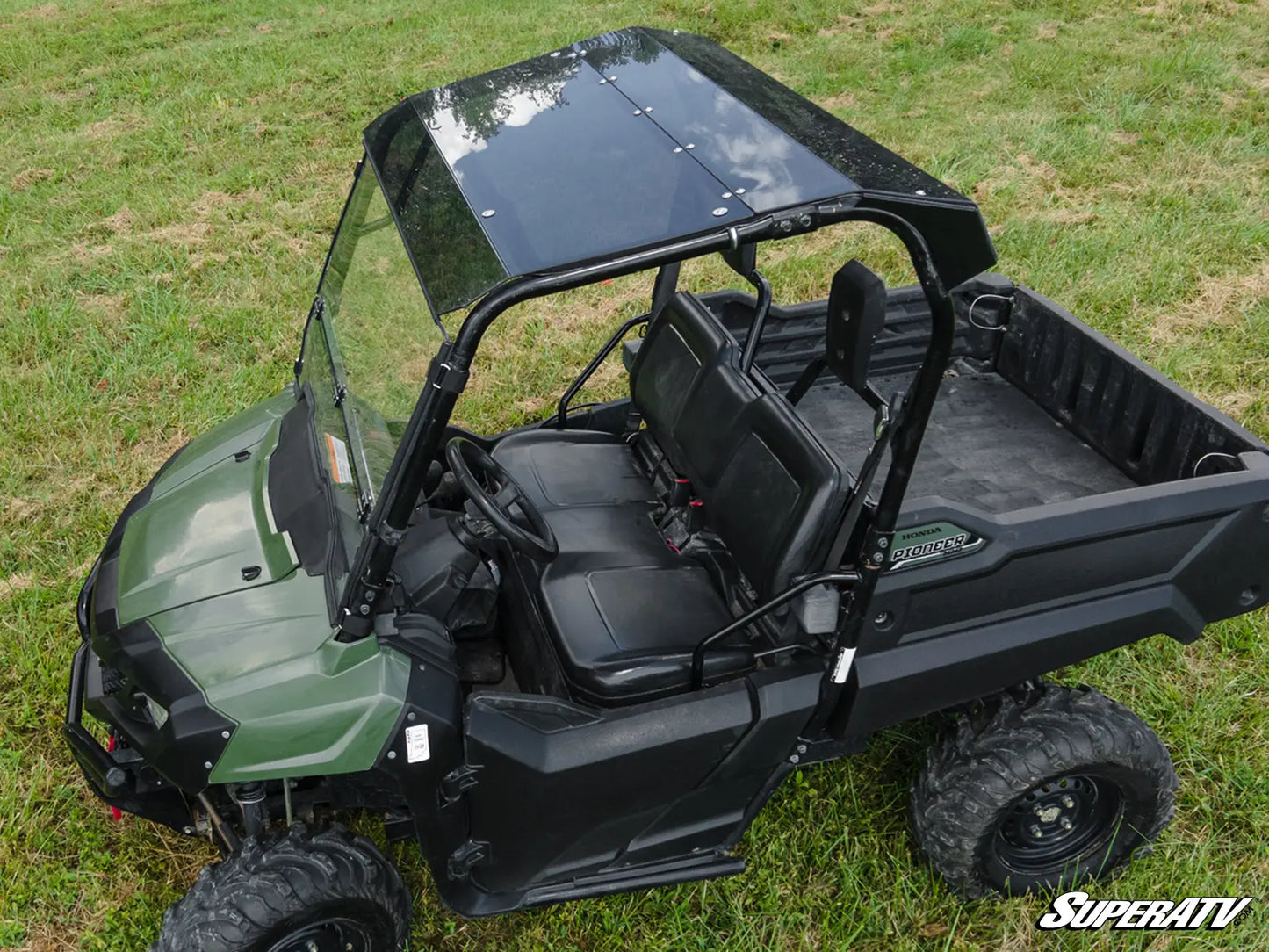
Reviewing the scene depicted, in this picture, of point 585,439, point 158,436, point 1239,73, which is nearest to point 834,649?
point 585,439

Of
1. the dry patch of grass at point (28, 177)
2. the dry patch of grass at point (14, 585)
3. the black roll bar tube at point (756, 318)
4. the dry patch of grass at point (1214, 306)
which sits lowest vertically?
the dry patch of grass at point (14, 585)

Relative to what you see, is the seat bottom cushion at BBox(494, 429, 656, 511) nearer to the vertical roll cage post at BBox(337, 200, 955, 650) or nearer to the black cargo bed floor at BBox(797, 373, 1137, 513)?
the black cargo bed floor at BBox(797, 373, 1137, 513)

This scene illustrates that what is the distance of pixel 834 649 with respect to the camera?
7.84 feet

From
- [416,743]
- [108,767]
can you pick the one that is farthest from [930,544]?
[108,767]

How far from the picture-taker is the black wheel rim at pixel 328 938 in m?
2.39

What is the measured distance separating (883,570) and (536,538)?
774 millimetres

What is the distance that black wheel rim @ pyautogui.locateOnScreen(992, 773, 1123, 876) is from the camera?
276 centimetres

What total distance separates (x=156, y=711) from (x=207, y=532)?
43 cm

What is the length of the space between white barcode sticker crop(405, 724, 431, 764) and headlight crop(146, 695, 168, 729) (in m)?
0.47

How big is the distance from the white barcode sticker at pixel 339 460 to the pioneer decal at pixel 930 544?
119cm

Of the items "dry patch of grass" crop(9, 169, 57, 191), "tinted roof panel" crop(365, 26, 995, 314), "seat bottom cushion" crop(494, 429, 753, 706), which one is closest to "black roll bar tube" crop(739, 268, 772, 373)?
"seat bottom cushion" crop(494, 429, 753, 706)

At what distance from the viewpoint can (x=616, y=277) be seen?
77.5 inches

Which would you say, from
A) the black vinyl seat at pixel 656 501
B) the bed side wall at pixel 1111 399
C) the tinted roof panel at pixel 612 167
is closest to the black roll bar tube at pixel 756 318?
the black vinyl seat at pixel 656 501

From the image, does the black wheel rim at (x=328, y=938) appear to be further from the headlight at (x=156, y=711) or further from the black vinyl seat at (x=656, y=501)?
the black vinyl seat at (x=656, y=501)
